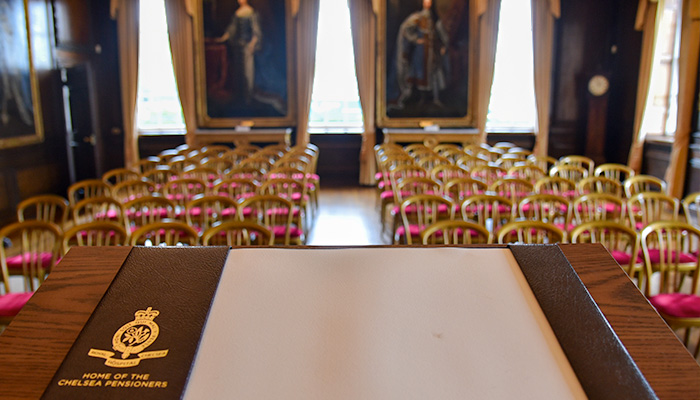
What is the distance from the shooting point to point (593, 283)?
1.28 metres

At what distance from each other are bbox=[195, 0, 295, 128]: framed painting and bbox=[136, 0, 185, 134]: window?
67 centimetres

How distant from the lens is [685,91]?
7.71 meters

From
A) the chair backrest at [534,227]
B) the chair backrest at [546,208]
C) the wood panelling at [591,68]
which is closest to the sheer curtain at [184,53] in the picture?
the chair backrest at [546,208]

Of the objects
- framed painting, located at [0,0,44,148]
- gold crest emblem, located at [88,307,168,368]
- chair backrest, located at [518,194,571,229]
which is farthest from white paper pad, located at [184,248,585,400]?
framed painting, located at [0,0,44,148]

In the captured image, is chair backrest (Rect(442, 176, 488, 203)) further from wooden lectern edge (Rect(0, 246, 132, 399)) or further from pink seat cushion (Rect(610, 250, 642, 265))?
wooden lectern edge (Rect(0, 246, 132, 399))

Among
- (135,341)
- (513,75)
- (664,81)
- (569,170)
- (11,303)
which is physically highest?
(513,75)

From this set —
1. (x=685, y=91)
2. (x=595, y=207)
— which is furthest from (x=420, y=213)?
(x=685, y=91)

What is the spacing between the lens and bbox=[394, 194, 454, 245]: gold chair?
14.2ft

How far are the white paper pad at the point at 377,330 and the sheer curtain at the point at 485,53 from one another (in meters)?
9.12

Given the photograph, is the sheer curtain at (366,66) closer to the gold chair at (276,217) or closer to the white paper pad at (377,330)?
the gold chair at (276,217)

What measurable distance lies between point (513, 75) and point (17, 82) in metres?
8.59

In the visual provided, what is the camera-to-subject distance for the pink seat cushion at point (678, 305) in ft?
9.98

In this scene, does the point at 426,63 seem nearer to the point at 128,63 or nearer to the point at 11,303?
the point at 128,63

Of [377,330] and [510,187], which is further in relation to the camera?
[510,187]
